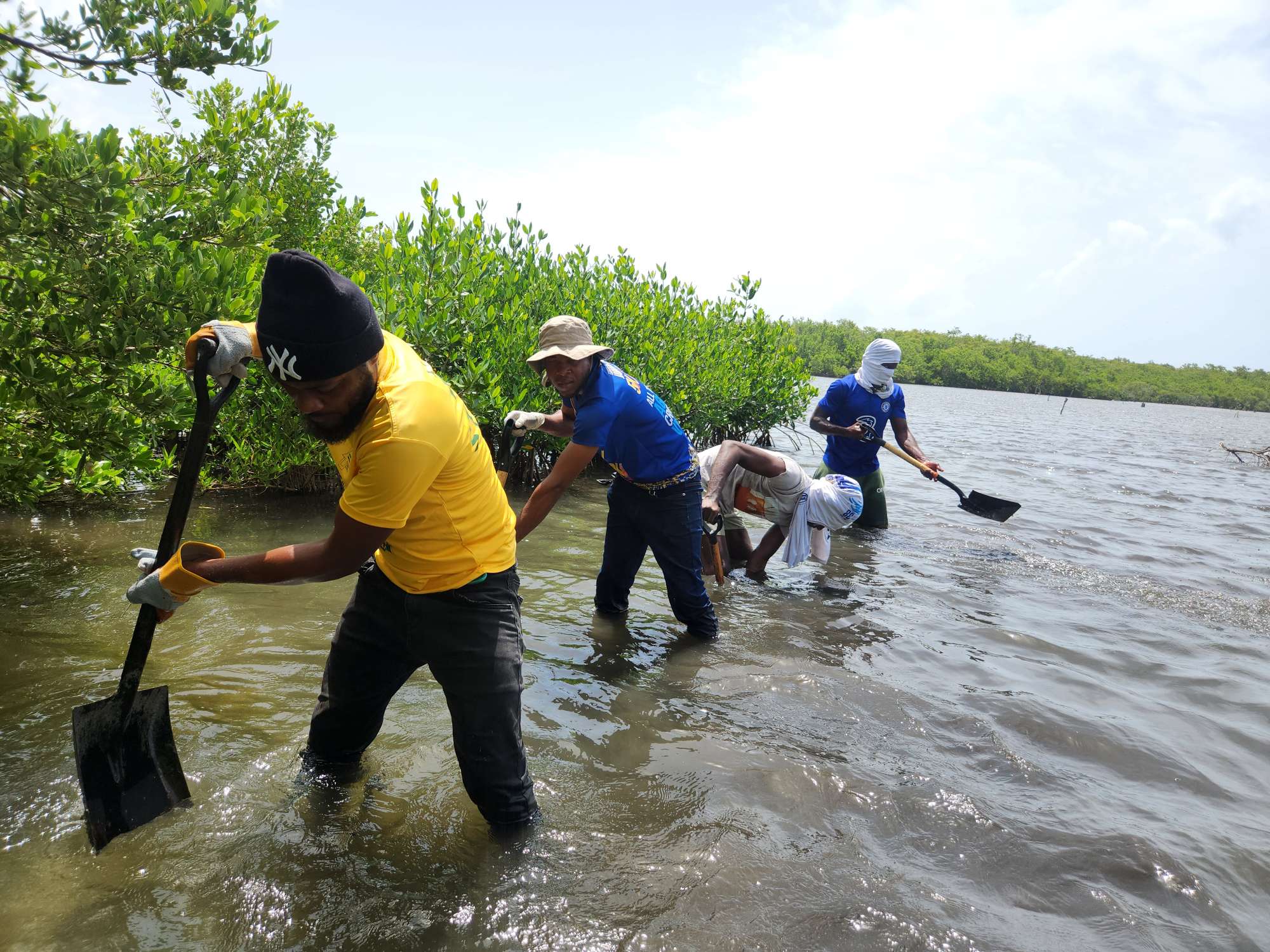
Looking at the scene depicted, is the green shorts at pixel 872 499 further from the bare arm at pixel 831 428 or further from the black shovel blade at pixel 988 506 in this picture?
the black shovel blade at pixel 988 506

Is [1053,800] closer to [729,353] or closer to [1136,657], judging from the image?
[1136,657]

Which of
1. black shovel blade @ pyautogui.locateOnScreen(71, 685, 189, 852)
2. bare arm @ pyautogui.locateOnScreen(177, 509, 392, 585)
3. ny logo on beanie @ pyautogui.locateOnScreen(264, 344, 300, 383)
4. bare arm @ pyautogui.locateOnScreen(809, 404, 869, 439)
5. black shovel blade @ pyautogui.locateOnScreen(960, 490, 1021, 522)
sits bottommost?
black shovel blade @ pyautogui.locateOnScreen(71, 685, 189, 852)

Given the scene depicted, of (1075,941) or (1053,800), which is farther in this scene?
(1053,800)

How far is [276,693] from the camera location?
4090 millimetres

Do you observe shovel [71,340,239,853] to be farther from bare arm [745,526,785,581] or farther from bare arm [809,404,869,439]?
bare arm [809,404,869,439]

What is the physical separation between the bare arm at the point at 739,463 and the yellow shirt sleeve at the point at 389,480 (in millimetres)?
3631

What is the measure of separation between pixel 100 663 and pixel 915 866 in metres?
4.04

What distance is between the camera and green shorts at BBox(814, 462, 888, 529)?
8.81 meters

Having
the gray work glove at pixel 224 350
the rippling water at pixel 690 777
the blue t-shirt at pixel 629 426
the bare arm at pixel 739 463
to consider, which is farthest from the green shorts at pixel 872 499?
the gray work glove at pixel 224 350

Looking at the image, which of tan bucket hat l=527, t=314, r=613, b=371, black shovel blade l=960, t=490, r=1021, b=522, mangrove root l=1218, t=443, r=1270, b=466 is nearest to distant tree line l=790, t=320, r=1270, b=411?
mangrove root l=1218, t=443, r=1270, b=466

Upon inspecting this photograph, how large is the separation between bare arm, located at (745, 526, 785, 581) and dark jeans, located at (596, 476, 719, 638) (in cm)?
167

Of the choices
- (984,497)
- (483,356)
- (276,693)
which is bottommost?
(276,693)

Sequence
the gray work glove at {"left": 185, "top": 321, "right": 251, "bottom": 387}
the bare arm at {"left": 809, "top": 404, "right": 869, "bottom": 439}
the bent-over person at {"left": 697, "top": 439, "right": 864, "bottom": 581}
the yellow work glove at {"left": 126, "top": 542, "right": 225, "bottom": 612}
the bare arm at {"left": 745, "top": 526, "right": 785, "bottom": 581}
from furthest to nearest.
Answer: the bare arm at {"left": 809, "top": 404, "right": 869, "bottom": 439}, the bare arm at {"left": 745, "top": 526, "right": 785, "bottom": 581}, the bent-over person at {"left": 697, "top": 439, "right": 864, "bottom": 581}, the gray work glove at {"left": 185, "top": 321, "right": 251, "bottom": 387}, the yellow work glove at {"left": 126, "top": 542, "right": 225, "bottom": 612}

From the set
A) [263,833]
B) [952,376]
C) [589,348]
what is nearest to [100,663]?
[263,833]
